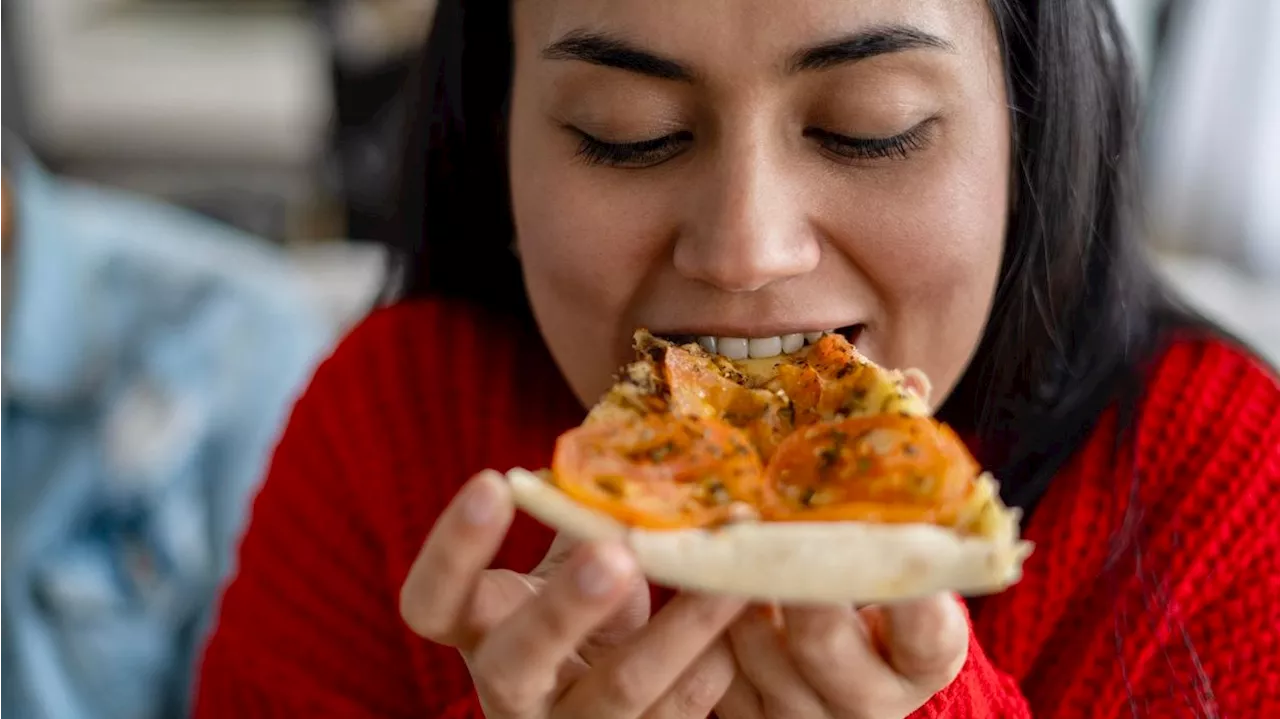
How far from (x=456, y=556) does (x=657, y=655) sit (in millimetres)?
130

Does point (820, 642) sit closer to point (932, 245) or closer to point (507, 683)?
point (507, 683)

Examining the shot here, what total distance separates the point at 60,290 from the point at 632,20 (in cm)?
128

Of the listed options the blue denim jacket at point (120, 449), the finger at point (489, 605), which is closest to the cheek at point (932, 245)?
the finger at point (489, 605)

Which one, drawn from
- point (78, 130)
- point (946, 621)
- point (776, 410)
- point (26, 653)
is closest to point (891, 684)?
point (946, 621)

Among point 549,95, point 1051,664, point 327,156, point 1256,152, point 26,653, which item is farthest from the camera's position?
point 327,156

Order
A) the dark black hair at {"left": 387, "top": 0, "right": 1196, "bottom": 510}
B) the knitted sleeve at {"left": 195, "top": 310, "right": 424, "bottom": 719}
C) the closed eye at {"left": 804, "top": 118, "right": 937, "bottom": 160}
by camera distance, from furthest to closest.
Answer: the knitted sleeve at {"left": 195, "top": 310, "right": 424, "bottom": 719} < the dark black hair at {"left": 387, "top": 0, "right": 1196, "bottom": 510} < the closed eye at {"left": 804, "top": 118, "right": 937, "bottom": 160}

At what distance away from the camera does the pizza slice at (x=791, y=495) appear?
0.64 meters

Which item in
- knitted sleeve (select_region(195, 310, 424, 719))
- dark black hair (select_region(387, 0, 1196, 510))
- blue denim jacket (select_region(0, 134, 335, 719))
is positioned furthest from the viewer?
blue denim jacket (select_region(0, 134, 335, 719))

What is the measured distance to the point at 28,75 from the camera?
11.7ft

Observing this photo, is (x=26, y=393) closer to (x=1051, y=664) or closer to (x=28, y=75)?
(x=1051, y=664)

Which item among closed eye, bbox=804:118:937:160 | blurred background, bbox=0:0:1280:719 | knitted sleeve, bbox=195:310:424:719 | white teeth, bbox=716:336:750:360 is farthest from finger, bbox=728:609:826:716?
blurred background, bbox=0:0:1280:719

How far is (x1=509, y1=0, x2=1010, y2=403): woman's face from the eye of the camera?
0.83 meters

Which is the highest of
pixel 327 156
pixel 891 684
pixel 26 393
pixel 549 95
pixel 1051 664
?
pixel 549 95

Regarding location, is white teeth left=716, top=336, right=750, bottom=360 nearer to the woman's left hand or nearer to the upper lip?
the upper lip
